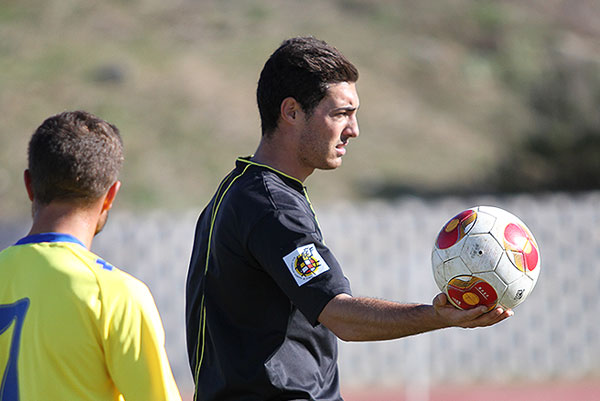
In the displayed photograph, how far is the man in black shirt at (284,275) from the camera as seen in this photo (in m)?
2.85

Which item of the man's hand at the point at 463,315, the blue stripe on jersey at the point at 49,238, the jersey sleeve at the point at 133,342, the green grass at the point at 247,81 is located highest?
the green grass at the point at 247,81

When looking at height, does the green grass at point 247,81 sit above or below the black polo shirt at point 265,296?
above

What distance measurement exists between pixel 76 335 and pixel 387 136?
1898 centimetres

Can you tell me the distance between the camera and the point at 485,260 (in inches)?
115

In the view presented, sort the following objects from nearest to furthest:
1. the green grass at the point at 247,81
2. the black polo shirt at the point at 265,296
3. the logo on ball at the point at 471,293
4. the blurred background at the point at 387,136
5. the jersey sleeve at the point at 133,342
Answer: the jersey sleeve at the point at 133,342
the logo on ball at the point at 471,293
the black polo shirt at the point at 265,296
the blurred background at the point at 387,136
the green grass at the point at 247,81

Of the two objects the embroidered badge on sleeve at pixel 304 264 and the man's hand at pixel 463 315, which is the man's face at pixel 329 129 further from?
the man's hand at pixel 463 315

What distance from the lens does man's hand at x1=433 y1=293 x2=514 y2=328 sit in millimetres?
2699

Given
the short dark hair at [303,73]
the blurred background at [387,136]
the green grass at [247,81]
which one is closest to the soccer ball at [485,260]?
the short dark hair at [303,73]

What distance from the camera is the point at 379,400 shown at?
33.0 ft

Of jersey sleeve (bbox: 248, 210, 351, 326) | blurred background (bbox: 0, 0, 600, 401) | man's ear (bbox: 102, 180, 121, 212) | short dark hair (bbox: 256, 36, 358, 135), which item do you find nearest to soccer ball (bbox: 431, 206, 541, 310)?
jersey sleeve (bbox: 248, 210, 351, 326)

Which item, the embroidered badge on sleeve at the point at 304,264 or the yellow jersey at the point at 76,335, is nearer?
the yellow jersey at the point at 76,335

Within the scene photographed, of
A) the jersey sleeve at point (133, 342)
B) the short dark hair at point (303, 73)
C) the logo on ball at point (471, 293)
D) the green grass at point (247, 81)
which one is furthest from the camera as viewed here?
the green grass at point (247, 81)

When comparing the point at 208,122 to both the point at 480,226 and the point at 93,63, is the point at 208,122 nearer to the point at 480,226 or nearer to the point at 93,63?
the point at 93,63

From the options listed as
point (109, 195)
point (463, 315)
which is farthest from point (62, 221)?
point (463, 315)
